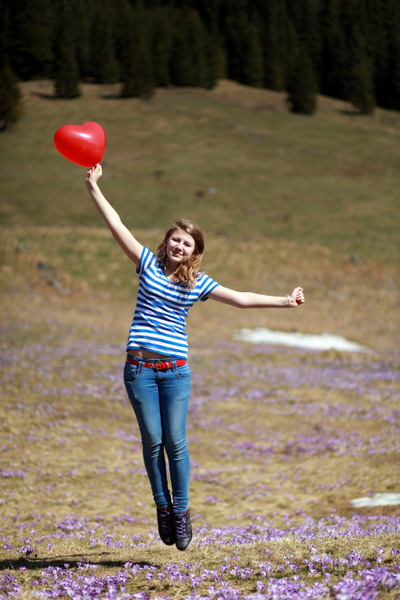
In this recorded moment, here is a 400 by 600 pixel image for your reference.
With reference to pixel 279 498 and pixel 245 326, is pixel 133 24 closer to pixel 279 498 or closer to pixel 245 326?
pixel 245 326

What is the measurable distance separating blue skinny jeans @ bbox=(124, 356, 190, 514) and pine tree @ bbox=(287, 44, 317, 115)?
82.0m

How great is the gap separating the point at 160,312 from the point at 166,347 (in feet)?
1.05

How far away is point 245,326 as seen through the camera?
→ 24.6 meters

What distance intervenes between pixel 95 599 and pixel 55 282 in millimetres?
23885

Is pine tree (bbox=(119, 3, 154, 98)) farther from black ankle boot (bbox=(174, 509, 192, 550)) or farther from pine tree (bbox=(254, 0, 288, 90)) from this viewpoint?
black ankle boot (bbox=(174, 509, 192, 550))

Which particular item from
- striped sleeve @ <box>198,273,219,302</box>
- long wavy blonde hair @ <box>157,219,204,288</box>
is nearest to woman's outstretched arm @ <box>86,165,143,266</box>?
long wavy blonde hair @ <box>157,219,204,288</box>

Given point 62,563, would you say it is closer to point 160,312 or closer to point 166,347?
point 166,347

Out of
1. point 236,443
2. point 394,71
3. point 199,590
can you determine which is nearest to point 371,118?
point 394,71

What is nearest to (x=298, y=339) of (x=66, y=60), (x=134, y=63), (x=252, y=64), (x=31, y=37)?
(x=31, y=37)

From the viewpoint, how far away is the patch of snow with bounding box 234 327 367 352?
2166 cm

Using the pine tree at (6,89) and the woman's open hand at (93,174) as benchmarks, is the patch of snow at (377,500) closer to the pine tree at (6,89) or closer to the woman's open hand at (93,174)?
the woman's open hand at (93,174)

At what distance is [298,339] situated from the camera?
22750mm

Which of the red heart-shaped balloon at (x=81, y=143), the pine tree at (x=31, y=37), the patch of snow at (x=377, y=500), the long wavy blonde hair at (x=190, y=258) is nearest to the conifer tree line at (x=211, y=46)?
the pine tree at (x=31, y=37)

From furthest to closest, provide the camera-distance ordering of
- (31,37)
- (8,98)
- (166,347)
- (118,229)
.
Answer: (8,98) < (31,37) < (118,229) < (166,347)
